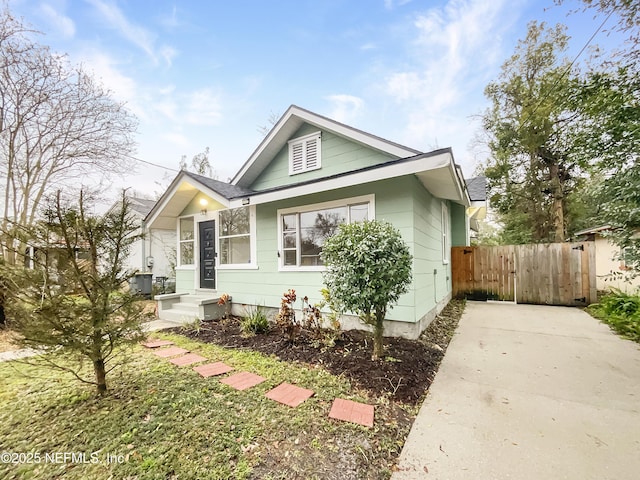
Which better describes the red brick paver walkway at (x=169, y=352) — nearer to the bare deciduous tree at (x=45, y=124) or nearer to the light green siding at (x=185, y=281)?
the light green siding at (x=185, y=281)

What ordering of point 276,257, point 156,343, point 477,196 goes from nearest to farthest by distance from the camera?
point 156,343, point 276,257, point 477,196

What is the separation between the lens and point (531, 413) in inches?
104

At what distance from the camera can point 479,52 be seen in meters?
7.61

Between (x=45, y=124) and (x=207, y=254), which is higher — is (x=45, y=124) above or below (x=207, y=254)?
above

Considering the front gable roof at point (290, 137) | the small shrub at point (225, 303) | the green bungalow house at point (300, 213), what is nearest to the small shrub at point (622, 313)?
the green bungalow house at point (300, 213)

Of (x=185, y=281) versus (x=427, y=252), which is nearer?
(x=427, y=252)

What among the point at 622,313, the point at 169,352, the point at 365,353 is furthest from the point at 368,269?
the point at 622,313

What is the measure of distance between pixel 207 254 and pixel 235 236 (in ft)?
4.18

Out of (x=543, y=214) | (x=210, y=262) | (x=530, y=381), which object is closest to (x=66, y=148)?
(x=210, y=262)

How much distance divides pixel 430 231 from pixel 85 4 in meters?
9.57

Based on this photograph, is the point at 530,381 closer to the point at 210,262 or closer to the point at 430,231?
the point at 430,231

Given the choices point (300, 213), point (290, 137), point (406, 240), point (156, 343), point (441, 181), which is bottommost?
point (156, 343)

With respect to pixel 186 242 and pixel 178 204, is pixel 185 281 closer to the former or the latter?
pixel 186 242

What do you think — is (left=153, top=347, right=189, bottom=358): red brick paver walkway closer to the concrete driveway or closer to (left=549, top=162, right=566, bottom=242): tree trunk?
the concrete driveway
